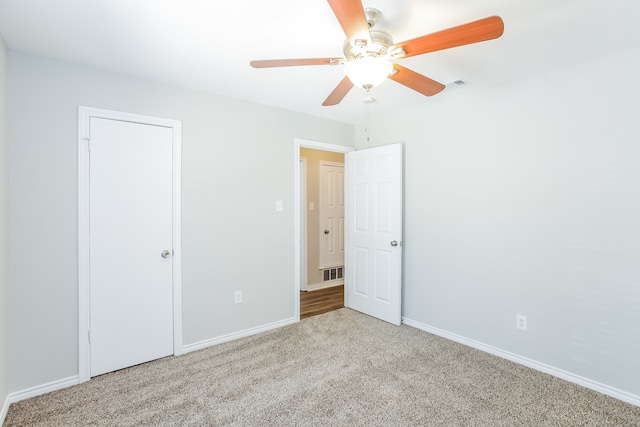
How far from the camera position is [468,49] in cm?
210

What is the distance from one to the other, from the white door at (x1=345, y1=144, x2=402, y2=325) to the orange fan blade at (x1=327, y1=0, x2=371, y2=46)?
2010mm

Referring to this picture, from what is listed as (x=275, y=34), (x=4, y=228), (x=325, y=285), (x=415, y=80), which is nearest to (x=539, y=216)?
(x=415, y=80)

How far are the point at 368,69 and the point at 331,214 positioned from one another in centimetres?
359

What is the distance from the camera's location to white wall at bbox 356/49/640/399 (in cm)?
211

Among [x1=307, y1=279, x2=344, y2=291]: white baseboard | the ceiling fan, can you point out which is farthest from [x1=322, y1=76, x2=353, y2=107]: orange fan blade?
[x1=307, y1=279, x2=344, y2=291]: white baseboard

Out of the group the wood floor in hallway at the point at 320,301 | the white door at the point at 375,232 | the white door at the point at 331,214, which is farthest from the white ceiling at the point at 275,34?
the wood floor in hallway at the point at 320,301

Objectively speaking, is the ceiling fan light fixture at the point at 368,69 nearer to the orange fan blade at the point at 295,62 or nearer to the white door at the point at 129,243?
the orange fan blade at the point at 295,62

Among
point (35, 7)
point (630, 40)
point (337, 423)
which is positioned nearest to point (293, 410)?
point (337, 423)

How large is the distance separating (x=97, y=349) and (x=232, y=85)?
2.34 m

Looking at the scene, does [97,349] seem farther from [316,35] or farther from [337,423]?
[316,35]

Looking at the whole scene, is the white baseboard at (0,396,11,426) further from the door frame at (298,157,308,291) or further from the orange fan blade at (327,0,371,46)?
the door frame at (298,157,308,291)

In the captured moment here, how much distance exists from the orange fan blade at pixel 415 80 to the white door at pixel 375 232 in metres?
1.36

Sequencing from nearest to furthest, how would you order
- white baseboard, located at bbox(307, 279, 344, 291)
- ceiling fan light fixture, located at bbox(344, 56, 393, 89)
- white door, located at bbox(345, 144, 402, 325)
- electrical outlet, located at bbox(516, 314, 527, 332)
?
ceiling fan light fixture, located at bbox(344, 56, 393, 89) → electrical outlet, located at bbox(516, 314, 527, 332) → white door, located at bbox(345, 144, 402, 325) → white baseboard, located at bbox(307, 279, 344, 291)

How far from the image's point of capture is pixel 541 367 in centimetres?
245
